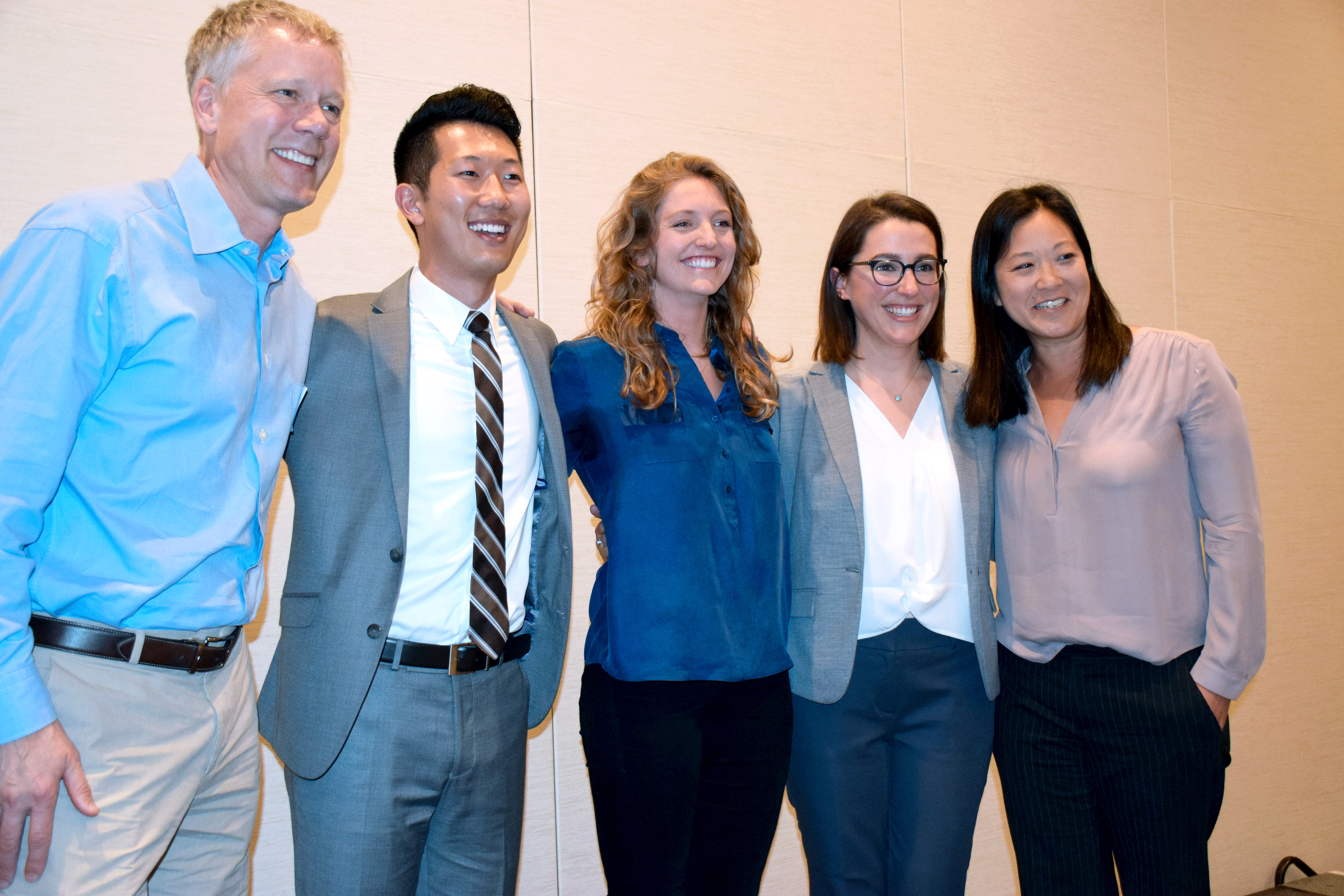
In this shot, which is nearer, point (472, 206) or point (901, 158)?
point (472, 206)

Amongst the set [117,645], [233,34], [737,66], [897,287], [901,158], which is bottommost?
[117,645]

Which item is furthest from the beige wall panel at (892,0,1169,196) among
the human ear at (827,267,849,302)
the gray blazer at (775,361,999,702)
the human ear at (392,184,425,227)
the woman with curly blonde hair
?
the human ear at (392,184,425,227)

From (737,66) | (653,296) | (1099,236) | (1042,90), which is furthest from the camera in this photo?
(1099,236)

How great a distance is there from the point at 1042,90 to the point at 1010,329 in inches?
83.3

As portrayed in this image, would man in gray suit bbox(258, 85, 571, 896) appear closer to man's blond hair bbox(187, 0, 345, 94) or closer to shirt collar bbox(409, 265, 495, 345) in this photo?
shirt collar bbox(409, 265, 495, 345)

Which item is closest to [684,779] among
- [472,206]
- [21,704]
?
[21,704]

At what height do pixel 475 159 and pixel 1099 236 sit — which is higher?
pixel 1099 236

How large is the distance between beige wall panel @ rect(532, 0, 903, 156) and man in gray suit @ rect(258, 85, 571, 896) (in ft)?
3.54

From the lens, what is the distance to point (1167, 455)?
2111 mm

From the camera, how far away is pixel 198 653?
146 centimetres

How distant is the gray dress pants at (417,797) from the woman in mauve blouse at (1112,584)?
1172 millimetres

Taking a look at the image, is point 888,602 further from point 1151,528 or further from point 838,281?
point 838,281

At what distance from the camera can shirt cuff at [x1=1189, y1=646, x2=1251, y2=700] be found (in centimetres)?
203

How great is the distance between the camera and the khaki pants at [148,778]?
1314 millimetres
